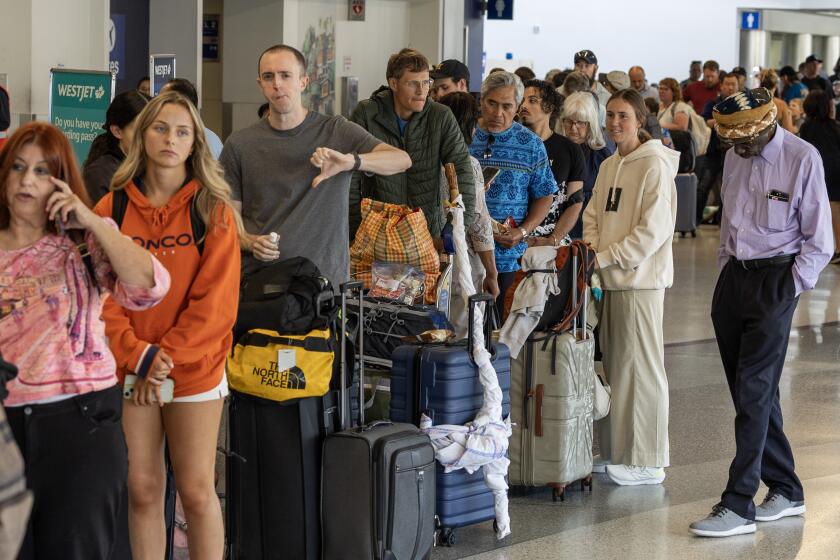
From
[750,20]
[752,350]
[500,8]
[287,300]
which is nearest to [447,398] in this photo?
[287,300]

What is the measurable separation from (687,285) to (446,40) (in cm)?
432

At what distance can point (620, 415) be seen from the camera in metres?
5.54

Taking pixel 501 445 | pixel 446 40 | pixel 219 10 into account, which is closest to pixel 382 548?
pixel 501 445

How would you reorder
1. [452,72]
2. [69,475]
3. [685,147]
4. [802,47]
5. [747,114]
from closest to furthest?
[69,475] < [747,114] < [452,72] < [685,147] < [802,47]

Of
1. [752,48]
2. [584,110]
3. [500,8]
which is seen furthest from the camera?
[752,48]

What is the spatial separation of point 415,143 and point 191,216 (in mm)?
1875

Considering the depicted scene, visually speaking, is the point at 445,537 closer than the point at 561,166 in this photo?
Yes

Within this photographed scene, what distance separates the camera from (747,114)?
4.68 m

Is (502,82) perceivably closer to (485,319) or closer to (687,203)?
(485,319)

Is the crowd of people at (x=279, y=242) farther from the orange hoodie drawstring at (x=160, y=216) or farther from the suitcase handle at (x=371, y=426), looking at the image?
the suitcase handle at (x=371, y=426)

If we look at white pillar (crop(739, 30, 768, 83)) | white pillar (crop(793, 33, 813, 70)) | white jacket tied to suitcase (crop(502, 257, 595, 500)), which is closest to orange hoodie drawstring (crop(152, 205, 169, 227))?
white jacket tied to suitcase (crop(502, 257, 595, 500))

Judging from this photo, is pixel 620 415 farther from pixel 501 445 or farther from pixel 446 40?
pixel 446 40

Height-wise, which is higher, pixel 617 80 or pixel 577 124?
pixel 617 80

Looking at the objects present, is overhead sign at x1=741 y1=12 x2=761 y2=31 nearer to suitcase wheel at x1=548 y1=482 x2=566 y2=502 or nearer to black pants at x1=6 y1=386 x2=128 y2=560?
suitcase wheel at x1=548 y1=482 x2=566 y2=502
